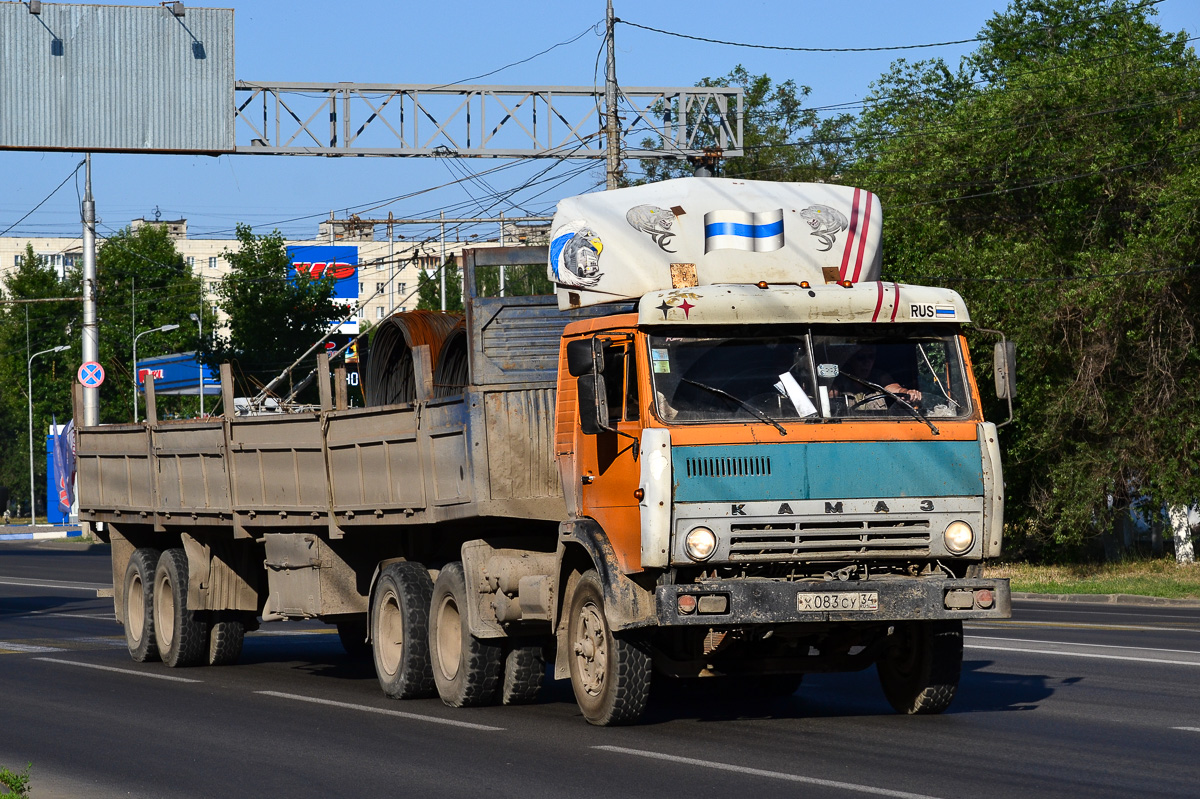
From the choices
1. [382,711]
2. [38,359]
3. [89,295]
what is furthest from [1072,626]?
[38,359]

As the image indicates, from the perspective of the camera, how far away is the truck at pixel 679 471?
31.9 ft

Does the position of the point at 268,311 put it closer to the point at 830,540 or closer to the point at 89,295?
the point at 89,295

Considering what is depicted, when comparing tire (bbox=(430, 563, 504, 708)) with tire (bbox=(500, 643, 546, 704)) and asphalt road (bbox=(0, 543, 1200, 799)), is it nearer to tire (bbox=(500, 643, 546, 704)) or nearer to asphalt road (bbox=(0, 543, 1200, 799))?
tire (bbox=(500, 643, 546, 704))

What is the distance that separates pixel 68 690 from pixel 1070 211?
2125 centimetres

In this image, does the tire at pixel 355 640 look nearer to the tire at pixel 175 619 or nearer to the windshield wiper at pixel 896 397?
the tire at pixel 175 619

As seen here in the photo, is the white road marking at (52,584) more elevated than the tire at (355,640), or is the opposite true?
the tire at (355,640)

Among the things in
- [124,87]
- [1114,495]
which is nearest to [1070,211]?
[1114,495]

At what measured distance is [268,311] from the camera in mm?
51094

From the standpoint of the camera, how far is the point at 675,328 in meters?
10.1

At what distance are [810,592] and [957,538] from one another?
3.23 feet

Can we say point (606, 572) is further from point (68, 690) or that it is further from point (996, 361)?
point (68, 690)

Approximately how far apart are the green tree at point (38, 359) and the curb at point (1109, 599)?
243 ft

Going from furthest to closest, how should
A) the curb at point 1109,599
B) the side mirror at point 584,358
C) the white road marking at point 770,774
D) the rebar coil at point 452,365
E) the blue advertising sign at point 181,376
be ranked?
the blue advertising sign at point 181,376, the curb at point 1109,599, the rebar coil at point 452,365, the side mirror at point 584,358, the white road marking at point 770,774

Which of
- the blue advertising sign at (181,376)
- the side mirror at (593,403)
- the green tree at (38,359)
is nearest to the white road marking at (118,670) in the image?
the side mirror at (593,403)
